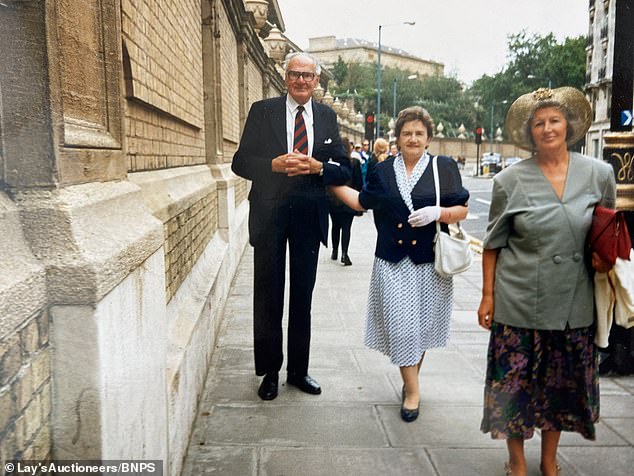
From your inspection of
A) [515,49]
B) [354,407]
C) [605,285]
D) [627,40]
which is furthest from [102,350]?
[515,49]

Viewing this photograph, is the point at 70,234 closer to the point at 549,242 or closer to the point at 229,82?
the point at 549,242

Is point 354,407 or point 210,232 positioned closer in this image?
point 354,407

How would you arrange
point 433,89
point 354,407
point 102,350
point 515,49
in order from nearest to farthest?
point 102,350
point 354,407
point 515,49
point 433,89

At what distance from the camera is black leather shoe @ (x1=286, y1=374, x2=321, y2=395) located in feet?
14.5

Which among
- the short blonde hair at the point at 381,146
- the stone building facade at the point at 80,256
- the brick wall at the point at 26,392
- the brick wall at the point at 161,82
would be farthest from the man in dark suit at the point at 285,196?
the short blonde hair at the point at 381,146

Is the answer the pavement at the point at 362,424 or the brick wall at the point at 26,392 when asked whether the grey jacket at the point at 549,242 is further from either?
the brick wall at the point at 26,392

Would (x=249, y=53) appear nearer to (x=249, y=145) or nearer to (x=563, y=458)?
(x=249, y=145)

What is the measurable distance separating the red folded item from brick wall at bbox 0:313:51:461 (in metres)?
2.30

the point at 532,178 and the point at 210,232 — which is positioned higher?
the point at 532,178

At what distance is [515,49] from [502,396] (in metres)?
79.9

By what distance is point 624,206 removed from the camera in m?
4.73

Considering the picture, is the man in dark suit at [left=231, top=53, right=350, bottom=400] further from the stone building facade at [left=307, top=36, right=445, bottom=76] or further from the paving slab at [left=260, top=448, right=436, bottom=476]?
the stone building facade at [left=307, top=36, right=445, bottom=76]

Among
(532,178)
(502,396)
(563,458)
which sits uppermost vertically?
(532,178)

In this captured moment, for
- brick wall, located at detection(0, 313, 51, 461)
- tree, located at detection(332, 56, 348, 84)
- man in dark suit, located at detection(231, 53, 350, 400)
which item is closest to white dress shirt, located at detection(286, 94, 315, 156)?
man in dark suit, located at detection(231, 53, 350, 400)
